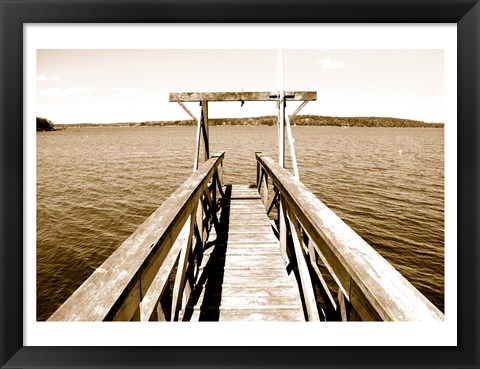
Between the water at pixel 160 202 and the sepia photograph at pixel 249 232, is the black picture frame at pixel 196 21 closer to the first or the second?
the sepia photograph at pixel 249 232

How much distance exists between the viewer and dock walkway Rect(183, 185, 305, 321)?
3.03 meters

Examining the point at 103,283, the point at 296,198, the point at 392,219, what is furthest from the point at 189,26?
the point at 392,219

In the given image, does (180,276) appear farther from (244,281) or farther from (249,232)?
(249,232)

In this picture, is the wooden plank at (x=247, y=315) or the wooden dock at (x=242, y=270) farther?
the wooden plank at (x=247, y=315)

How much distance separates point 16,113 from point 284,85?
14.5 ft

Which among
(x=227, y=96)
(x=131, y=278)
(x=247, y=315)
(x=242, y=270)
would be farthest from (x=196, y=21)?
(x=227, y=96)

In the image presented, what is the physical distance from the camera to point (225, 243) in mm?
4832

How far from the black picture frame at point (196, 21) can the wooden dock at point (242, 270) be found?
21 cm

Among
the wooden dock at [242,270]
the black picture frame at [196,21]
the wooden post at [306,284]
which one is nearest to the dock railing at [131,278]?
the wooden dock at [242,270]

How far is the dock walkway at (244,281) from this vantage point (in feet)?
9.94

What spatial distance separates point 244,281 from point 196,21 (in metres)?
2.91

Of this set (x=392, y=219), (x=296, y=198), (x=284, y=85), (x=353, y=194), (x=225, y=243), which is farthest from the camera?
(x=353, y=194)

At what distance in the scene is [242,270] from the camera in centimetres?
393

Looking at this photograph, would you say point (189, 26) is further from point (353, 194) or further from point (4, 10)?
point (353, 194)
